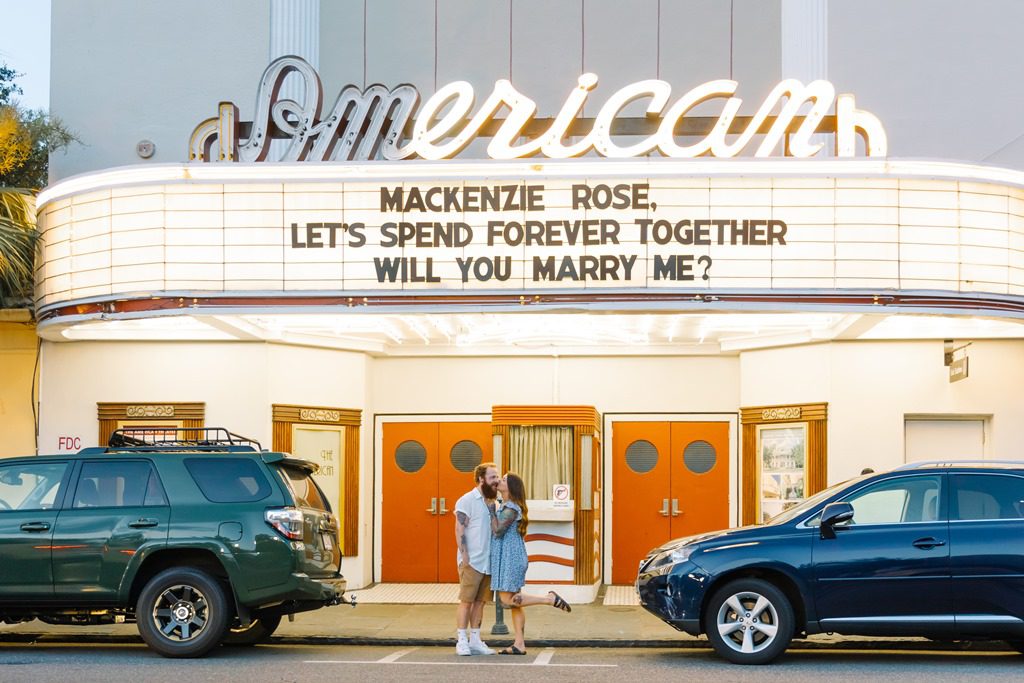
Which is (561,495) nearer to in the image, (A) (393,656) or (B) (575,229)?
(B) (575,229)

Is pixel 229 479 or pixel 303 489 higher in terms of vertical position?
pixel 229 479

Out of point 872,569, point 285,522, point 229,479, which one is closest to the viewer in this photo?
point 872,569

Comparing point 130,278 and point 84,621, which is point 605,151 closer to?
point 130,278

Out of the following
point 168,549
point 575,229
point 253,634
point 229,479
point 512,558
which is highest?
point 575,229

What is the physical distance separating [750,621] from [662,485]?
279 inches

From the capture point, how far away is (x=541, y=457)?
1641cm

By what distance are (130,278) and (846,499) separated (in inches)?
318

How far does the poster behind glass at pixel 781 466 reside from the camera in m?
17.0

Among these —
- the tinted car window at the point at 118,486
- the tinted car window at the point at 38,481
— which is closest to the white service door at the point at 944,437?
the tinted car window at the point at 118,486

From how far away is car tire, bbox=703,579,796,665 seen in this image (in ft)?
36.9

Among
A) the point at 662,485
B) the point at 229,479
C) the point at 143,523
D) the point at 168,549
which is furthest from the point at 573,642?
the point at 662,485

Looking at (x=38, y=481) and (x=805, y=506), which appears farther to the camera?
(x=38, y=481)

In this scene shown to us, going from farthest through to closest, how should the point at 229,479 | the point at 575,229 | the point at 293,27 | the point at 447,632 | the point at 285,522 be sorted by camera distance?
the point at 293,27, the point at 575,229, the point at 447,632, the point at 229,479, the point at 285,522

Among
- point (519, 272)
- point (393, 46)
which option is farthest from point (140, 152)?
point (519, 272)
